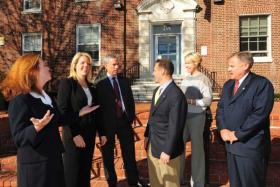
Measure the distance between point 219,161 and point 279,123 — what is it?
5.86ft

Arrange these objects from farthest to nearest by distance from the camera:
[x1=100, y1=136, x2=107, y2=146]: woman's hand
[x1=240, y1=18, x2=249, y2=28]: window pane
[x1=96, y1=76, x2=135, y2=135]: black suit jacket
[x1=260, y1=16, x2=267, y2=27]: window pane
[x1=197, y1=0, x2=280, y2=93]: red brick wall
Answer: [x1=240, y1=18, x2=249, y2=28]: window pane
[x1=260, y1=16, x2=267, y2=27]: window pane
[x1=197, y1=0, x2=280, y2=93]: red brick wall
[x1=96, y1=76, x2=135, y2=135]: black suit jacket
[x1=100, y1=136, x2=107, y2=146]: woman's hand

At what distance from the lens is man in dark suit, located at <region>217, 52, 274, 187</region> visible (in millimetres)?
4078

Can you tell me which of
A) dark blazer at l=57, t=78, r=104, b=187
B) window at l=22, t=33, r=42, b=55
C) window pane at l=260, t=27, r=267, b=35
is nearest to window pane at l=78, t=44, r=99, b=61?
window at l=22, t=33, r=42, b=55

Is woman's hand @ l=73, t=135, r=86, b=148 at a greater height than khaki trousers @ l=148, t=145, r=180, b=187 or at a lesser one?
greater

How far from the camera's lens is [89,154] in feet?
15.4

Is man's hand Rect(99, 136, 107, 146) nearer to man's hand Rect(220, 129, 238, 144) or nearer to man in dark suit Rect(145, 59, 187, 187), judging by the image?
man in dark suit Rect(145, 59, 187, 187)

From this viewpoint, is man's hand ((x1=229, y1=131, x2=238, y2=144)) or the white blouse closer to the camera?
man's hand ((x1=229, y1=131, x2=238, y2=144))

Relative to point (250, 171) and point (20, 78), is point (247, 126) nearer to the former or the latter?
point (250, 171)

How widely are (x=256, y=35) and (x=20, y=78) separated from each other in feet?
44.4

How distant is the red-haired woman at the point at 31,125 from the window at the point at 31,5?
1530 centimetres

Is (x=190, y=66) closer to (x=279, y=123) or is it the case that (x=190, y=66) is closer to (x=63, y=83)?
(x=63, y=83)

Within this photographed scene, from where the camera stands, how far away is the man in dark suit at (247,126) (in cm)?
408

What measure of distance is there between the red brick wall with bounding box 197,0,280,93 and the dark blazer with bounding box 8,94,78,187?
12.7 m

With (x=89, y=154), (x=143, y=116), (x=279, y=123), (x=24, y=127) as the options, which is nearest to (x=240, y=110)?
(x=89, y=154)
